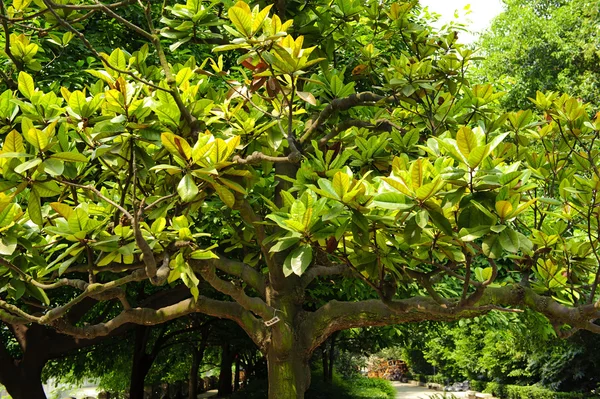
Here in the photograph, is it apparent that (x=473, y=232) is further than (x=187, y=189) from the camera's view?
No

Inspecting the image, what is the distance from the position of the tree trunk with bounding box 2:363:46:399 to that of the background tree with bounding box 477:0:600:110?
17.7 m

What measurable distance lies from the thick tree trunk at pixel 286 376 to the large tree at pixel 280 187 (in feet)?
0.06

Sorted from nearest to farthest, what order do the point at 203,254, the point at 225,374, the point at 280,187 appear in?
the point at 203,254, the point at 280,187, the point at 225,374

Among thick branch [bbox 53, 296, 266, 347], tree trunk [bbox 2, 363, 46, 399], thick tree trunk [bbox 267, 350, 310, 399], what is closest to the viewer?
thick branch [bbox 53, 296, 266, 347]

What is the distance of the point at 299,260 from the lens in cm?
253

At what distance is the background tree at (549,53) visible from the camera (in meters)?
20.6

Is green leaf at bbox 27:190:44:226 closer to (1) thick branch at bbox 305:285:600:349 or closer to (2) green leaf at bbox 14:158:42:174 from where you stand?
(2) green leaf at bbox 14:158:42:174

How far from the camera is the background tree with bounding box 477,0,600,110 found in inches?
811

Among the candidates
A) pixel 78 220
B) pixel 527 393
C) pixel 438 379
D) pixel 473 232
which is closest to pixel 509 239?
pixel 473 232

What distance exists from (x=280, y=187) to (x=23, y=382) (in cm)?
703

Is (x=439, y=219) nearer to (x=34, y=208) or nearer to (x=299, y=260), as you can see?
(x=299, y=260)

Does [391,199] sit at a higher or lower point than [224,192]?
lower

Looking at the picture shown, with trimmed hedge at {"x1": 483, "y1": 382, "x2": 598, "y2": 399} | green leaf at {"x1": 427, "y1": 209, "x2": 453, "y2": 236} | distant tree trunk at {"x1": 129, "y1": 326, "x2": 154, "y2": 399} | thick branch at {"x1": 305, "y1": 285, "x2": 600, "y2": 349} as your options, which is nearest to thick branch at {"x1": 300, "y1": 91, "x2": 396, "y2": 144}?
thick branch at {"x1": 305, "y1": 285, "x2": 600, "y2": 349}

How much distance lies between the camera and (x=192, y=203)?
10.1 feet
